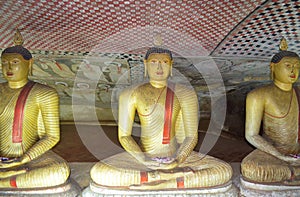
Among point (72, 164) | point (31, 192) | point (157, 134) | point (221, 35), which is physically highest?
point (221, 35)

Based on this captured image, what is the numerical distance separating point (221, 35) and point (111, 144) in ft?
7.55

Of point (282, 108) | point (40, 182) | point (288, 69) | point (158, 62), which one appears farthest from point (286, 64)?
point (40, 182)

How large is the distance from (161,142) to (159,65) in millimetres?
712

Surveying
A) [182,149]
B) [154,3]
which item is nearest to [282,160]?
[182,149]

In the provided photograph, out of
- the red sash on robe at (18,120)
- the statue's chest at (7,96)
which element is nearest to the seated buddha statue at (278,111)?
the red sash on robe at (18,120)

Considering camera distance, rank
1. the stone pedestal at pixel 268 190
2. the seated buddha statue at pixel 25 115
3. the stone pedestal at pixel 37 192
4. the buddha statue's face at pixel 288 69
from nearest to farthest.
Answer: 1. the stone pedestal at pixel 37 192
2. the stone pedestal at pixel 268 190
3. the seated buddha statue at pixel 25 115
4. the buddha statue's face at pixel 288 69

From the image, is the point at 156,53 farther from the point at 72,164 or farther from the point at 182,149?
the point at 72,164

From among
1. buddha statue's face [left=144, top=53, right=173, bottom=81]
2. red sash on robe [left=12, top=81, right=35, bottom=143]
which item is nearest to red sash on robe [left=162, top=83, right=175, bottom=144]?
buddha statue's face [left=144, top=53, right=173, bottom=81]

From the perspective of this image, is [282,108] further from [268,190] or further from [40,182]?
[40,182]

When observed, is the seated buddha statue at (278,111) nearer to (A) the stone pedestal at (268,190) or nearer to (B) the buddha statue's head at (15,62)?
(A) the stone pedestal at (268,190)

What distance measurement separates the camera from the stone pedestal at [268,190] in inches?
127

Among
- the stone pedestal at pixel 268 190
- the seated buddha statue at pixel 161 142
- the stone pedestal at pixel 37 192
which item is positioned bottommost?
the stone pedestal at pixel 268 190

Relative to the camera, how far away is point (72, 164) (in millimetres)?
4133

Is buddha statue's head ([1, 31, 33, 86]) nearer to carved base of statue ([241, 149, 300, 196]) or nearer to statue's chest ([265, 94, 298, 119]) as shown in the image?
carved base of statue ([241, 149, 300, 196])
